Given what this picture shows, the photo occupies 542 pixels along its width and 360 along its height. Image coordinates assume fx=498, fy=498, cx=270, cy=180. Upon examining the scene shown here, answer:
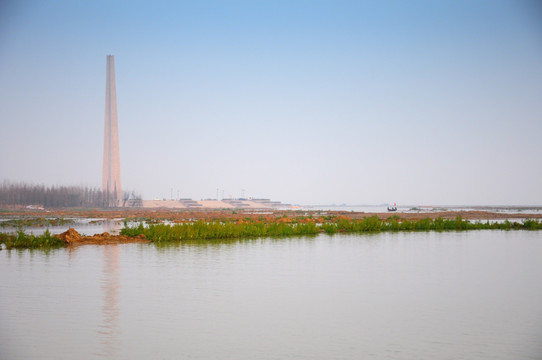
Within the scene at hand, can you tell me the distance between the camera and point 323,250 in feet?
76.9

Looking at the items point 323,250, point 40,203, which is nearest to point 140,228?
point 323,250

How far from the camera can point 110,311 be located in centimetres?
1084

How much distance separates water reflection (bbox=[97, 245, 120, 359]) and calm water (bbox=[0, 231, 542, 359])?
1.2 inches

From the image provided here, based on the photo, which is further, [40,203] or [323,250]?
[40,203]

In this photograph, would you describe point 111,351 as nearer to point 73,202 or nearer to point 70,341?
point 70,341

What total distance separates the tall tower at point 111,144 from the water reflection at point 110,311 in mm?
95093

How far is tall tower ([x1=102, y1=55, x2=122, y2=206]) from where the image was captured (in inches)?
4289

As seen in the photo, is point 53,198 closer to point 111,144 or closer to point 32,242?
point 111,144

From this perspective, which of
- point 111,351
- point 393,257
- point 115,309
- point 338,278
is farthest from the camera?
point 393,257

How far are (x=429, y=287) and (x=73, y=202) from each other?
344 ft

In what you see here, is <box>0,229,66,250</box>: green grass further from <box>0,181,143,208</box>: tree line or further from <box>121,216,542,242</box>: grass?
<box>0,181,143,208</box>: tree line

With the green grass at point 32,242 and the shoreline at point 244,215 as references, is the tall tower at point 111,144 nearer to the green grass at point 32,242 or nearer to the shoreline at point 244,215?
the shoreline at point 244,215

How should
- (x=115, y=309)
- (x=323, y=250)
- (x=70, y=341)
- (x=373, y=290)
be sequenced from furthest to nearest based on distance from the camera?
1. (x=323, y=250)
2. (x=373, y=290)
3. (x=115, y=309)
4. (x=70, y=341)

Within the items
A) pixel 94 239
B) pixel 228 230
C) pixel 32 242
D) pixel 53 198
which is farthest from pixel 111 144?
pixel 32 242
